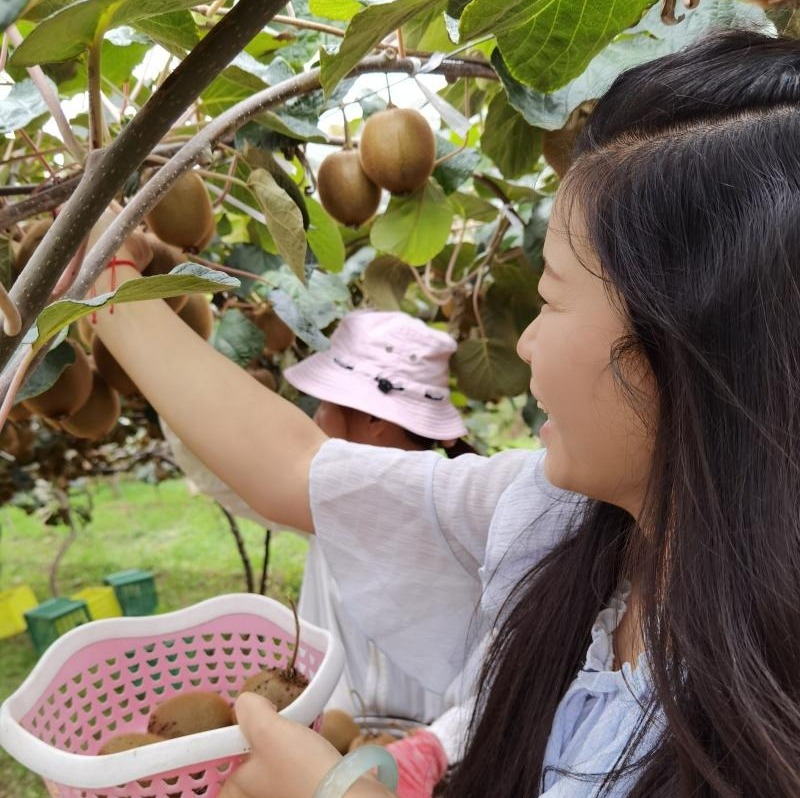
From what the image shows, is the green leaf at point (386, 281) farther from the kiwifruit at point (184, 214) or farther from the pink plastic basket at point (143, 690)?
the pink plastic basket at point (143, 690)

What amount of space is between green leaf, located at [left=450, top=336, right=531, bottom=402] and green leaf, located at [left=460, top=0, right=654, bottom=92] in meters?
0.85

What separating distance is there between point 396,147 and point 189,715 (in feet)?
2.13

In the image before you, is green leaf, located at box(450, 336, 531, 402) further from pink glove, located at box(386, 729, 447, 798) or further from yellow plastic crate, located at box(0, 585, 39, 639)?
yellow plastic crate, located at box(0, 585, 39, 639)

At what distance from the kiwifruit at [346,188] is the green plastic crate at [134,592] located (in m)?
3.10

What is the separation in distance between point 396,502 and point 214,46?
580 millimetres

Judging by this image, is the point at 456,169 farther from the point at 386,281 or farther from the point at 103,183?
the point at 103,183

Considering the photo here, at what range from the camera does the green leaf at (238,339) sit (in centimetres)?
117

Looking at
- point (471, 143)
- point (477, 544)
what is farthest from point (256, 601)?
point (471, 143)

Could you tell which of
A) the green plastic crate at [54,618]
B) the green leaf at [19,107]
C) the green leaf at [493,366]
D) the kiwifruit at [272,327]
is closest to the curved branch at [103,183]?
the green leaf at [19,107]

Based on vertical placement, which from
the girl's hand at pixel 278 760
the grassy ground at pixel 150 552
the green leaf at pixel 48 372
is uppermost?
the green leaf at pixel 48 372

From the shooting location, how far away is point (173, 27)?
26.2 inches

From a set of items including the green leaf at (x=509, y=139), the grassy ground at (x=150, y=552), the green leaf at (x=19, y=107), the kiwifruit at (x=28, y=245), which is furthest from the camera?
the grassy ground at (x=150, y=552)

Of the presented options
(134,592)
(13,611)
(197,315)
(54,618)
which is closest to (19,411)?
(197,315)

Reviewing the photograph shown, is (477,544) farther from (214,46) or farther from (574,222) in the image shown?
(214,46)
